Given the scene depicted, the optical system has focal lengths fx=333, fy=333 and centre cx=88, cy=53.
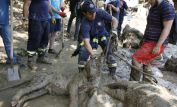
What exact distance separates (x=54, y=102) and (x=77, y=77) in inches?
25.2

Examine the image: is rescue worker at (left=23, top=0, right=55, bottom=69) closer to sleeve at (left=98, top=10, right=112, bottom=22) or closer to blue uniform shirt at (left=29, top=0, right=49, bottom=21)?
blue uniform shirt at (left=29, top=0, right=49, bottom=21)

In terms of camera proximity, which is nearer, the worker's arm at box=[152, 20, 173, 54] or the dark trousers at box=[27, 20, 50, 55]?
the worker's arm at box=[152, 20, 173, 54]

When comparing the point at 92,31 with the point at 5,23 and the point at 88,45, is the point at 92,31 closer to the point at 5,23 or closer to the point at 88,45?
the point at 88,45

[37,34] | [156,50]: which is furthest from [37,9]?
[156,50]

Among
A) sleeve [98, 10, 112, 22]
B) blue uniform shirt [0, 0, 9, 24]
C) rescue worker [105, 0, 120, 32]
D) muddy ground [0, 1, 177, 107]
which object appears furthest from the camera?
rescue worker [105, 0, 120, 32]

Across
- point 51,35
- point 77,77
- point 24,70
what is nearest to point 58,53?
point 51,35

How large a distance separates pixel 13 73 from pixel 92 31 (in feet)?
5.88

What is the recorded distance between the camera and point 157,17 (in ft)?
18.0

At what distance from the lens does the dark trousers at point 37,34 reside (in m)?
6.77

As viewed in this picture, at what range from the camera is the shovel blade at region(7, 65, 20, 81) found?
21.5 ft

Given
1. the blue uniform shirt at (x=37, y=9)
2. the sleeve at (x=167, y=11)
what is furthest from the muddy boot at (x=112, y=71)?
the sleeve at (x=167, y=11)

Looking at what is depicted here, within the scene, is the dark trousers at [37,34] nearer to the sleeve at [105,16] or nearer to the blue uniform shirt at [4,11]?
the blue uniform shirt at [4,11]

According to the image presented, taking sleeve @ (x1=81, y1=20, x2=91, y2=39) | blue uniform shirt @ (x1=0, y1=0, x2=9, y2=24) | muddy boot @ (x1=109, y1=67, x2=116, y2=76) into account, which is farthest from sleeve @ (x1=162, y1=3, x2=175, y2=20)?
blue uniform shirt @ (x1=0, y1=0, x2=9, y2=24)

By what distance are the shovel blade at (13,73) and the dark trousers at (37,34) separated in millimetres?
575
